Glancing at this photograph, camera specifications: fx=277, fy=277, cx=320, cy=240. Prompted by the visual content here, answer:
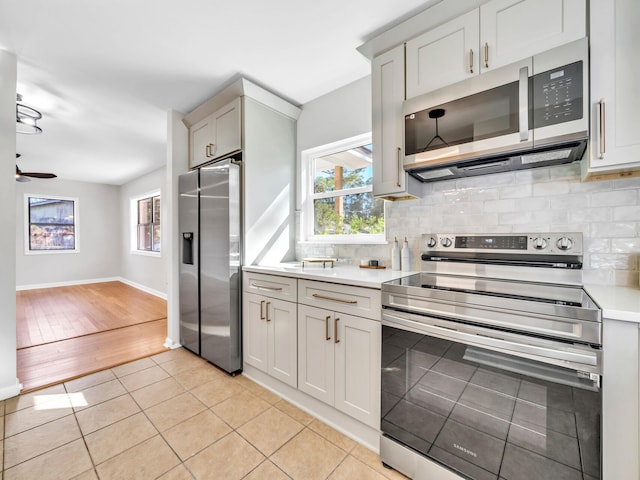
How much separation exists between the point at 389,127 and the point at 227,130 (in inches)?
61.5

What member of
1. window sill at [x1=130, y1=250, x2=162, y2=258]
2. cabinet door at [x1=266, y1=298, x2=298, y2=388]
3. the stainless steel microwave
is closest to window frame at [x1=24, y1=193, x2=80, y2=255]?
window sill at [x1=130, y1=250, x2=162, y2=258]

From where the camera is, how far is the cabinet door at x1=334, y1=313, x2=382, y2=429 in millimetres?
1526

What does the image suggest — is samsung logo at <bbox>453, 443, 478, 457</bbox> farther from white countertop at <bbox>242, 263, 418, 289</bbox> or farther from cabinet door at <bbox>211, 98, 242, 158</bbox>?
cabinet door at <bbox>211, 98, 242, 158</bbox>

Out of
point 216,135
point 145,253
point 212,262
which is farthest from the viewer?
point 145,253

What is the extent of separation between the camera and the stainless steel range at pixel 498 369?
100cm

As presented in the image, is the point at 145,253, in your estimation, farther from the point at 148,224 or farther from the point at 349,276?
the point at 349,276

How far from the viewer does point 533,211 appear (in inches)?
61.9

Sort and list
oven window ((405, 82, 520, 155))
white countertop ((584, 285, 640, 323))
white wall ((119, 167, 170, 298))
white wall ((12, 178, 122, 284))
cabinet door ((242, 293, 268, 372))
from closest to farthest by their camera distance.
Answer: white countertop ((584, 285, 640, 323))
oven window ((405, 82, 520, 155))
cabinet door ((242, 293, 268, 372))
white wall ((119, 167, 170, 298))
white wall ((12, 178, 122, 284))

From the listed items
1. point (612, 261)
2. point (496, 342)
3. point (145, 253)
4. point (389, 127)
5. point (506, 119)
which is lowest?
point (496, 342)

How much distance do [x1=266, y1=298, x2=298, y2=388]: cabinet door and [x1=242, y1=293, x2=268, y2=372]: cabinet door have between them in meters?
0.06

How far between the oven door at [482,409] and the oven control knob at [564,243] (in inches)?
28.9

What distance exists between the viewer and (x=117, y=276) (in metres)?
7.24

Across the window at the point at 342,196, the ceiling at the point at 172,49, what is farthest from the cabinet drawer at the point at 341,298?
the ceiling at the point at 172,49

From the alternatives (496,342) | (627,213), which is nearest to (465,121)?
(627,213)
